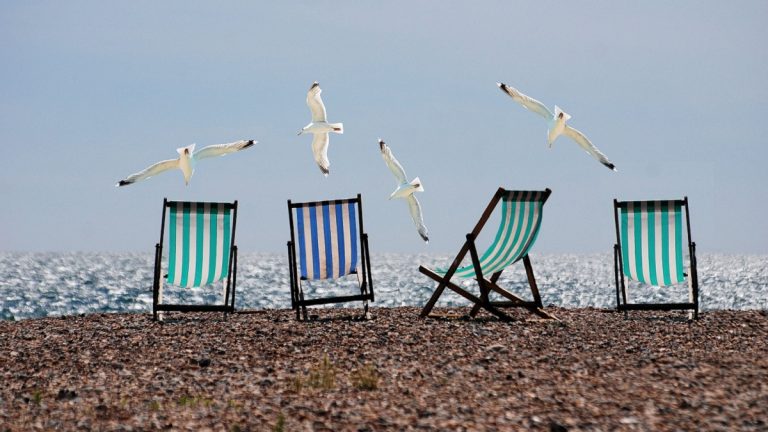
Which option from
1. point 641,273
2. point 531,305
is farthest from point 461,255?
point 641,273

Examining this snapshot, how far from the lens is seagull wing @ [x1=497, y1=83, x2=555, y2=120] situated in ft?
25.8

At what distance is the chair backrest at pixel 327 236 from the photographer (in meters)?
7.96

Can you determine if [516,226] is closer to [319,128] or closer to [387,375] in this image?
[319,128]

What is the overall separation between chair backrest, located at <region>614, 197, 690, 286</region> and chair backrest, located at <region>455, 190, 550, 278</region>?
1.12 meters

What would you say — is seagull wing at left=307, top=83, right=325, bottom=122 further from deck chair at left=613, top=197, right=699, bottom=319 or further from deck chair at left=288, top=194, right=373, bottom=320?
deck chair at left=613, top=197, right=699, bottom=319

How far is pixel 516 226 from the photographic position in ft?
25.2

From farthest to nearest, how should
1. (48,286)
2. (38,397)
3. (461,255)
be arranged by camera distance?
(48,286), (461,255), (38,397)

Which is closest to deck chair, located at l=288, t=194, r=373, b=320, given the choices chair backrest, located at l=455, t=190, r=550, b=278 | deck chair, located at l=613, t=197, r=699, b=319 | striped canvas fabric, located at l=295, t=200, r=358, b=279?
striped canvas fabric, located at l=295, t=200, r=358, b=279

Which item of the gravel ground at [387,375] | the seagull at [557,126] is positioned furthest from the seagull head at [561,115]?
the gravel ground at [387,375]

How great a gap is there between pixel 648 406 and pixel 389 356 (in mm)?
2056

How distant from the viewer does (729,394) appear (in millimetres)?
4594

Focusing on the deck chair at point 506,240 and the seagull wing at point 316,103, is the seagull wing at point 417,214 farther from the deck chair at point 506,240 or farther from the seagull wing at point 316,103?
the seagull wing at point 316,103

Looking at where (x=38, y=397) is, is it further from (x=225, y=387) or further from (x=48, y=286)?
(x=48, y=286)

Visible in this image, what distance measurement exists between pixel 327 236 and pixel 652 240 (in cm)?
309
